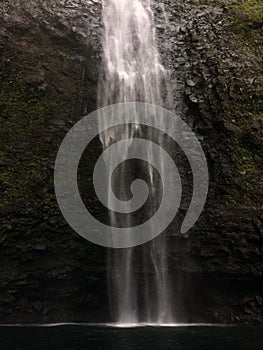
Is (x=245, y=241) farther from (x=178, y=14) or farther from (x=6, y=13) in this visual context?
(x=6, y=13)

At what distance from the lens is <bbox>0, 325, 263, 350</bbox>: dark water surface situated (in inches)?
341

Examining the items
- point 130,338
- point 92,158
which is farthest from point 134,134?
point 130,338

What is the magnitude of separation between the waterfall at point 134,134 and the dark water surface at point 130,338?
101 centimetres

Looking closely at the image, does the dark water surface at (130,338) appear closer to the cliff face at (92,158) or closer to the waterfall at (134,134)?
the cliff face at (92,158)

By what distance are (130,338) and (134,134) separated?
490 cm

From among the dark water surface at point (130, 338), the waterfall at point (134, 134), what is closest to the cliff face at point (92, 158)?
the waterfall at point (134, 134)

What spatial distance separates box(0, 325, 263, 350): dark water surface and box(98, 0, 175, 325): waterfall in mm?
1012

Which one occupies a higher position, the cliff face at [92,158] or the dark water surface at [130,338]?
the cliff face at [92,158]

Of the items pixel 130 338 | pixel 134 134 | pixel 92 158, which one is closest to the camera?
pixel 130 338

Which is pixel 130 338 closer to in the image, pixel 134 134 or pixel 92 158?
pixel 92 158

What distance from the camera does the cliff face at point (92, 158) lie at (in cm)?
1156

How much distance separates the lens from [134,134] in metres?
12.5

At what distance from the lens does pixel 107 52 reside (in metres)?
13.2

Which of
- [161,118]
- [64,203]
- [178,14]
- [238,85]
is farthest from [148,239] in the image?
[178,14]
